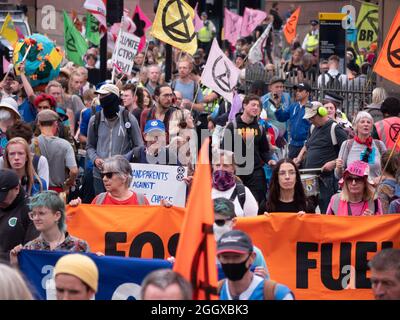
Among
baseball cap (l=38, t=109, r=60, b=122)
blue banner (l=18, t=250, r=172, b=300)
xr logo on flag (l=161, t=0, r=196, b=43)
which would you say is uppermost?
xr logo on flag (l=161, t=0, r=196, b=43)

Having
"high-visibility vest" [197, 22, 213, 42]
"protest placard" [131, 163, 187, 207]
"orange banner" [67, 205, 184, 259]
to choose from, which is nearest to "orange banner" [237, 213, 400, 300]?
"orange banner" [67, 205, 184, 259]

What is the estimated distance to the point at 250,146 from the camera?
42.7 ft

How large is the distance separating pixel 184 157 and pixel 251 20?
59.7 feet

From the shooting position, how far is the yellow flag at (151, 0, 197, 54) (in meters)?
15.9

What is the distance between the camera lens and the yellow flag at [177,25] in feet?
52.2

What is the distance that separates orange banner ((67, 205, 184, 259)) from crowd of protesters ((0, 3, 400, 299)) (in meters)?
0.18

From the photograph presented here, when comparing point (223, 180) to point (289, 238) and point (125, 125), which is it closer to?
point (289, 238)

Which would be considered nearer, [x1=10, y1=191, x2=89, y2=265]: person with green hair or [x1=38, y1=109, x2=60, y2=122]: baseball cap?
[x1=10, y1=191, x2=89, y2=265]: person with green hair

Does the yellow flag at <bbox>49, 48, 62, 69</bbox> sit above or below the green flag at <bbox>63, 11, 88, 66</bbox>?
below

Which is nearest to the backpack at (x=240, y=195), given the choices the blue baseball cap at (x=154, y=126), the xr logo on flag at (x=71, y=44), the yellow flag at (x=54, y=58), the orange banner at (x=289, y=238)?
the orange banner at (x=289, y=238)

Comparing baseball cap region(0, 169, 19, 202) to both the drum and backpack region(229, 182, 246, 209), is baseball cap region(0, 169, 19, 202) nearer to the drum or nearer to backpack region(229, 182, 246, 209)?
backpack region(229, 182, 246, 209)

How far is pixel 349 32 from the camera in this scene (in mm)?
33000

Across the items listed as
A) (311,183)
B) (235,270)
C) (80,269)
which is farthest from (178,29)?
(80,269)
